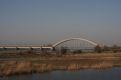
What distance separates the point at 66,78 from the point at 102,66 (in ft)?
31.3

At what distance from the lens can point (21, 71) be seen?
83.8 feet

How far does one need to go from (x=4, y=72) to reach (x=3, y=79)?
8.65 ft

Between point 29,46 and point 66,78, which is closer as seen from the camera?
point 66,78

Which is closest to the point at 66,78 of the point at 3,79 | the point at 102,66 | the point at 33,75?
the point at 33,75

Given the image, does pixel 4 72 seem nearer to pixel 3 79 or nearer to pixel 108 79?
pixel 3 79

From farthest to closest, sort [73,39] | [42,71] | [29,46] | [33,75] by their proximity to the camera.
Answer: [29,46] → [73,39] → [42,71] → [33,75]

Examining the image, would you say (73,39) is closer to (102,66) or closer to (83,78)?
(102,66)

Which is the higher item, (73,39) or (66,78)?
(73,39)

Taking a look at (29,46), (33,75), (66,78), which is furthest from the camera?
(29,46)

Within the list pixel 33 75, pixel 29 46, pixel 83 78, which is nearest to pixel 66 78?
pixel 83 78

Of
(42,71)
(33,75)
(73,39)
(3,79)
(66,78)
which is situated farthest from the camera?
(73,39)

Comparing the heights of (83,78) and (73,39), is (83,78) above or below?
below

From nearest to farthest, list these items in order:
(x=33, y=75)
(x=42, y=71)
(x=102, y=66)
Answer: (x=33, y=75)
(x=42, y=71)
(x=102, y=66)

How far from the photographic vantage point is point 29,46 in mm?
121438
